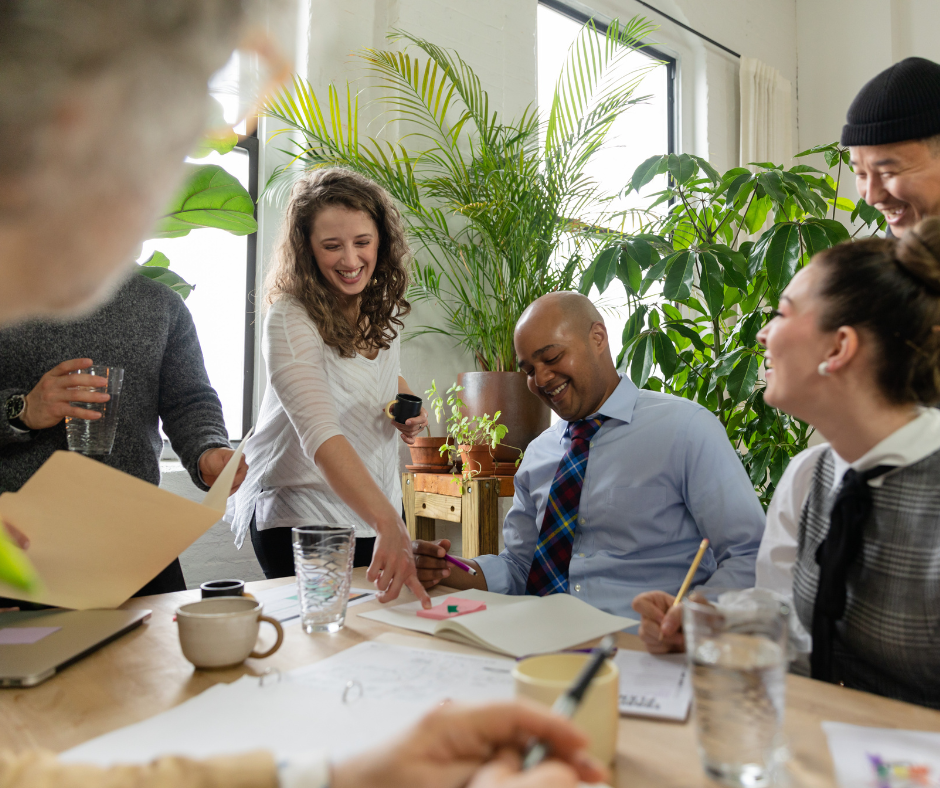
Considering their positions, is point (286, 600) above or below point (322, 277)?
below

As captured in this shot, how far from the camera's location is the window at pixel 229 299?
3.21 metres

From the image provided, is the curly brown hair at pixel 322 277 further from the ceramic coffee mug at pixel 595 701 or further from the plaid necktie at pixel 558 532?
the ceramic coffee mug at pixel 595 701

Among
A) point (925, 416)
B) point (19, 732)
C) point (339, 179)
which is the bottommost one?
point (19, 732)

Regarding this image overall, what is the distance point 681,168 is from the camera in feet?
9.31

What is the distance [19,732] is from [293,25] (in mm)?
751

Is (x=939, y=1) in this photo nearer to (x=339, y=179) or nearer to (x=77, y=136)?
(x=339, y=179)

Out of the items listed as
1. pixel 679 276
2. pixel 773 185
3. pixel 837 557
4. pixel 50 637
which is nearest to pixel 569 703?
pixel 837 557

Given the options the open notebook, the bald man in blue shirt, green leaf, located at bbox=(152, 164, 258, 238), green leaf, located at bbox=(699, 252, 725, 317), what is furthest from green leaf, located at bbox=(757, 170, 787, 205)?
the open notebook

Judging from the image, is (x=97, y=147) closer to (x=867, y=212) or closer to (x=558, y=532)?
(x=558, y=532)

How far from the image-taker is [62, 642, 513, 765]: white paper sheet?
71cm

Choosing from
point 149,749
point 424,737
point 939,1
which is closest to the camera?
point 424,737

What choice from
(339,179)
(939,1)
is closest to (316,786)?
(339,179)

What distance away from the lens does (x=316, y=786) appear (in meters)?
0.55

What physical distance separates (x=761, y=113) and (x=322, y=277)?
4.39 metres
